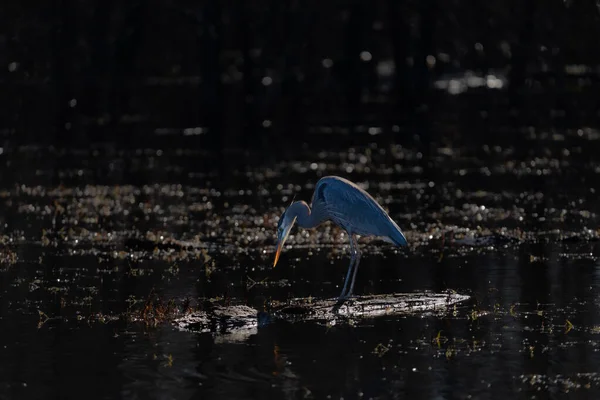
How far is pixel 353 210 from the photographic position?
14.8 metres

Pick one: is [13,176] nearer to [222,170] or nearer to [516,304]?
[222,170]

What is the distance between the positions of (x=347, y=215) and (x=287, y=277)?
1.30 metres

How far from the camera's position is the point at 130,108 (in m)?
44.1

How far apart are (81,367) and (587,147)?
20.7 metres

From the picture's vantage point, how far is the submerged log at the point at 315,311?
12875 mm

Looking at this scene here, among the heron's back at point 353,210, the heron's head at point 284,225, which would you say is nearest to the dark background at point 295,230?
the heron's head at point 284,225

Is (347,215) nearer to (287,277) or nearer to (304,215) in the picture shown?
(304,215)

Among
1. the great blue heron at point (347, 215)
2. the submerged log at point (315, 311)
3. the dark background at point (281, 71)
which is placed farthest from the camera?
the dark background at point (281, 71)

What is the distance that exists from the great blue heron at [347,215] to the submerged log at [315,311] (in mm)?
455

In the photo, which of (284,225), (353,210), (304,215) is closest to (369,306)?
(353,210)

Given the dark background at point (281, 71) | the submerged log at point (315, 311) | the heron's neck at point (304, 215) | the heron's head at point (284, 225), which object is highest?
the dark background at point (281, 71)

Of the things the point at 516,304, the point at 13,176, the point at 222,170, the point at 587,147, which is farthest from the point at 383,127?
the point at 516,304

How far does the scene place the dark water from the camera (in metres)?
11.1

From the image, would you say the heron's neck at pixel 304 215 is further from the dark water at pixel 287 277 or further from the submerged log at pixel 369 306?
the submerged log at pixel 369 306
